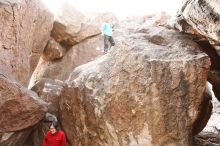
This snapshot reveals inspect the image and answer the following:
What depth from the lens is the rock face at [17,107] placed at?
8969 mm

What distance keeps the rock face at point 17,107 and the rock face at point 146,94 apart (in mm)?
1417

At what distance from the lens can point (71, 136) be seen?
34.0 ft

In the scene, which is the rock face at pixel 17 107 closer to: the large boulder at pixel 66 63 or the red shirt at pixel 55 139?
the red shirt at pixel 55 139

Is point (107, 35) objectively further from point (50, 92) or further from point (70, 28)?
point (50, 92)

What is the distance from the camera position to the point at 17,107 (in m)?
9.37

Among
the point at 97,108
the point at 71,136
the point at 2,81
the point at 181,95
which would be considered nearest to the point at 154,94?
the point at 181,95

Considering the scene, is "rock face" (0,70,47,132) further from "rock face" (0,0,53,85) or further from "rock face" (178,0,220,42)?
A: "rock face" (178,0,220,42)

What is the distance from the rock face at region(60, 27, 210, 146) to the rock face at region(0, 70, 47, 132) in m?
1.42

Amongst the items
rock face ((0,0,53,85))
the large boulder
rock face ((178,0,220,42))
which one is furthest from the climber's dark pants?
rock face ((178,0,220,42))

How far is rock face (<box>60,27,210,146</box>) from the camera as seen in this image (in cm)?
877

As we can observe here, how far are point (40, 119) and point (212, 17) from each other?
575cm

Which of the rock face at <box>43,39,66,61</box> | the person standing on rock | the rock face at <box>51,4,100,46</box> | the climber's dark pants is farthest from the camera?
the rock face at <box>51,4,100,46</box>

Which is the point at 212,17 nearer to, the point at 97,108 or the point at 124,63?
the point at 124,63

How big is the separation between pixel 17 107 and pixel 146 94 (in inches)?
140
